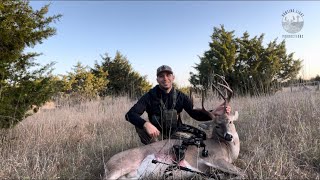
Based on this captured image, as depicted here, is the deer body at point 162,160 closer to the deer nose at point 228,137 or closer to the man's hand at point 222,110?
the deer nose at point 228,137

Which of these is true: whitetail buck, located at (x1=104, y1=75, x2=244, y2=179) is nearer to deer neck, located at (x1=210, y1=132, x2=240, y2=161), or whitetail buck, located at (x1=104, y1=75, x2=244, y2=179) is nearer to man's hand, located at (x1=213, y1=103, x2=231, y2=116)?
deer neck, located at (x1=210, y1=132, x2=240, y2=161)

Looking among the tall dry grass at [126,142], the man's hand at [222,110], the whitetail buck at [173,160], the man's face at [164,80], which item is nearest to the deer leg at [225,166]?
the whitetail buck at [173,160]

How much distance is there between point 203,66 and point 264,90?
1117cm

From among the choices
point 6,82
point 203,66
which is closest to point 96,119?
point 6,82

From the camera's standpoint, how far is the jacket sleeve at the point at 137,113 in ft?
16.3

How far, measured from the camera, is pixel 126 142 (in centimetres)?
597

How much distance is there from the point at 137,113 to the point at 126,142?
1.00 m

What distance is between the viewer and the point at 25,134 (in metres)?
6.57

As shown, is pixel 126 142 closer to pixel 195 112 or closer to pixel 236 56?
pixel 195 112

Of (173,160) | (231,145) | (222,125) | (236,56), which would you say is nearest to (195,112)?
(222,125)

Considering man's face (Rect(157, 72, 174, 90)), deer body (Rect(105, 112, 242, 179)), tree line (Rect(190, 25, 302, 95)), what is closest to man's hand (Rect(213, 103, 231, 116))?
deer body (Rect(105, 112, 242, 179))

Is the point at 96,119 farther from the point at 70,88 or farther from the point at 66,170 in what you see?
the point at 70,88

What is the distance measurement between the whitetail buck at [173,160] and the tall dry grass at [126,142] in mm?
249

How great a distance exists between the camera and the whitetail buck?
418 cm
